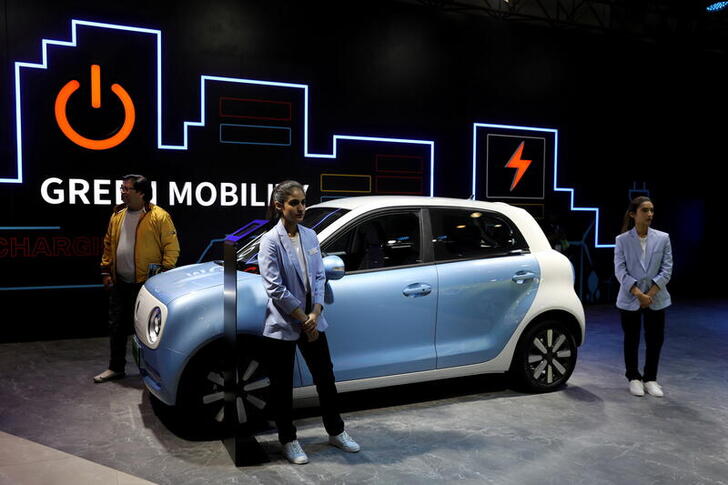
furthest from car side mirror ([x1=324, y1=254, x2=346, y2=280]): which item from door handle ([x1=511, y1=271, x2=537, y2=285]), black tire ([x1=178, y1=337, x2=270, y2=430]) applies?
door handle ([x1=511, y1=271, x2=537, y2=285])

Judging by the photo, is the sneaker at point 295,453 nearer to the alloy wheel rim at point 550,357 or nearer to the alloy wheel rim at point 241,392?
the alloy wheel rim at point 241,392

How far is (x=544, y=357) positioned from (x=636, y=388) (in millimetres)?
792

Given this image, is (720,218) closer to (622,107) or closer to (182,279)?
(622,107)

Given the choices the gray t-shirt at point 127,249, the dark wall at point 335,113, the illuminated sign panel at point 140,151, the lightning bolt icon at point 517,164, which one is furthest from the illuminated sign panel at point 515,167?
the gray t-shirt at point 127,249

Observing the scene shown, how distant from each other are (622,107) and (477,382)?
21.7 ft

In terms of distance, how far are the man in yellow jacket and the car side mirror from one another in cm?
197

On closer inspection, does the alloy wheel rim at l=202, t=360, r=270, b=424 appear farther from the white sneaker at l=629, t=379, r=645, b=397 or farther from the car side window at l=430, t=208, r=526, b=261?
the white sneaker at l=629, t=379, r=645, b=397

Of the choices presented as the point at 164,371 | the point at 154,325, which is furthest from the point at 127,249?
the point at 164,371

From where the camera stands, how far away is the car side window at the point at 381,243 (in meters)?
4.22

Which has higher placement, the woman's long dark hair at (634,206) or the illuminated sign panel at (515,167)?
the illuminated sign panel at (515,167)

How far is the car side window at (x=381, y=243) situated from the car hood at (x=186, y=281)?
0.74 metres

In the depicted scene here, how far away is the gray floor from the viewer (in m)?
3.36

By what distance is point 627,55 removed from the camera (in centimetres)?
978

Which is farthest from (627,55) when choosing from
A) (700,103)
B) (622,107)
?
(700,103)
